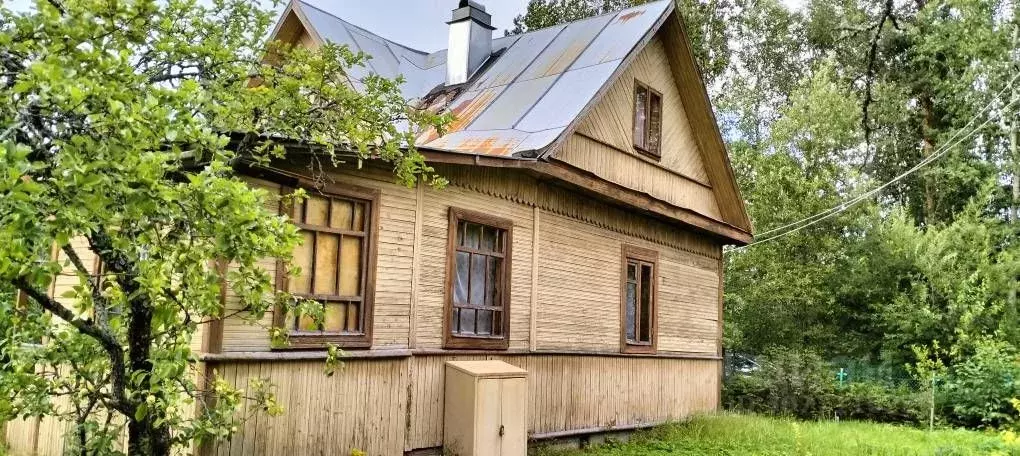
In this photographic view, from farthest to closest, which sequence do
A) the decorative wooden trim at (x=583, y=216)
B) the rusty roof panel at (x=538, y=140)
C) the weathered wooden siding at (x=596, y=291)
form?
the weathered wooden siding at (x=596, y=291) < the decorative wooden trim at (x=583, y=216) < the rusty roof panel at (x=538, y=140)

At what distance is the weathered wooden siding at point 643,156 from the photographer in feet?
35.7

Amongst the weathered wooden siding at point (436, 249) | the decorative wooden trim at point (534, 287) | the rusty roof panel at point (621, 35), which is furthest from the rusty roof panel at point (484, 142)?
the rusty roof panel at point (621, 35)

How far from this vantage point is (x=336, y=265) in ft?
25.0

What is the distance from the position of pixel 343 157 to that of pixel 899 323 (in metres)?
17.9

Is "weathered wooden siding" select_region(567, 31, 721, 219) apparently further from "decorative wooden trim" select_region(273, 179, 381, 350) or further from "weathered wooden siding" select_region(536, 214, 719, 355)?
"decorative wooden trim" select_region(273, 179, 381, 350)

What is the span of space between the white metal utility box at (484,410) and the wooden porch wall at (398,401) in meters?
0.22

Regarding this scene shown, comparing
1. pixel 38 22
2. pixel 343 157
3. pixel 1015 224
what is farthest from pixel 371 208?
pixel 1015 224

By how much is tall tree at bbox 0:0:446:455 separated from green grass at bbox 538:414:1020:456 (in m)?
5.89

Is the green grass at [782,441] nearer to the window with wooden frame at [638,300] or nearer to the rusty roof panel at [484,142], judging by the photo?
the window with wooden frame at [638,300]

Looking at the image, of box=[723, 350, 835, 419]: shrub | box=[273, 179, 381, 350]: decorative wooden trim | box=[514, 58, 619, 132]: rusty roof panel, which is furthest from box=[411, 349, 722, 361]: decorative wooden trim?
box=[723, 350, 835, 419]: shrub

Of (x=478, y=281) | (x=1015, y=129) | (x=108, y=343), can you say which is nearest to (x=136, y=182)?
(x=108, y=343)

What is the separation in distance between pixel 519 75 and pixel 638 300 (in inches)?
151

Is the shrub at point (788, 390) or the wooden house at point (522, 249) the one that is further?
the shrub at point (788, 390)

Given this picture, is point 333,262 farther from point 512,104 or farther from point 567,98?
point 567,98
